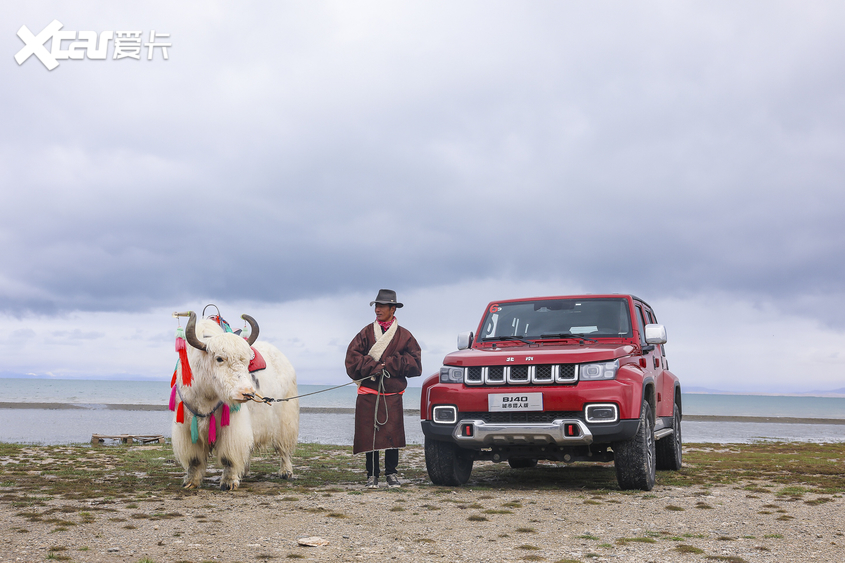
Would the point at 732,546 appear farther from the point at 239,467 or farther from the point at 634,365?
the point at 239,467

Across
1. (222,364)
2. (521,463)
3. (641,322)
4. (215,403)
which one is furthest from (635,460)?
(215,403)

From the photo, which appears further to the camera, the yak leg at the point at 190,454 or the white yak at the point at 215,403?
the yak leg at the point at 190,454

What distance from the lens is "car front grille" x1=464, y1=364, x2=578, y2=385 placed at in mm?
6918

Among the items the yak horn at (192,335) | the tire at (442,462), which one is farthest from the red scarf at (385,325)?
the yak horn at (192,335)

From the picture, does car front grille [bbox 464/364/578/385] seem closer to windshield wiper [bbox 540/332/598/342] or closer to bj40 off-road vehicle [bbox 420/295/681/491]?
bj40 off-road vehicle [bbox 420/295/681/491]

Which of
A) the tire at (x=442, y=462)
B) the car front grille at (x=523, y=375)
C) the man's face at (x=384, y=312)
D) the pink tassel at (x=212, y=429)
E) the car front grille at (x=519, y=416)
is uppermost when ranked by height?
the man's face at (x=384, y=312)

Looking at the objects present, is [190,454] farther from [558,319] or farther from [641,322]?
[641,322]

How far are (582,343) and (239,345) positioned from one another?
392 cm

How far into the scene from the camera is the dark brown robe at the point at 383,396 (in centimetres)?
785

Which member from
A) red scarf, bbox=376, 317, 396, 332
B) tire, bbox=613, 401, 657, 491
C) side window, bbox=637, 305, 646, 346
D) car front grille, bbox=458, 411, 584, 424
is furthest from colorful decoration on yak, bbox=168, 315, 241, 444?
side window, bbox=637, 305, 646, 346

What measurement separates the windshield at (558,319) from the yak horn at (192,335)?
11.4ft

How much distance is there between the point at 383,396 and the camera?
26.0 ft

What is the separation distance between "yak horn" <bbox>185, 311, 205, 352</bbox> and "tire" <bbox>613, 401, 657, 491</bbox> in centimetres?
459

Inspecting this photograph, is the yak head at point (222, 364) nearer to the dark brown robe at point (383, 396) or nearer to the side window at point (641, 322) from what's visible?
the dark brown robe at point (383, 396)
